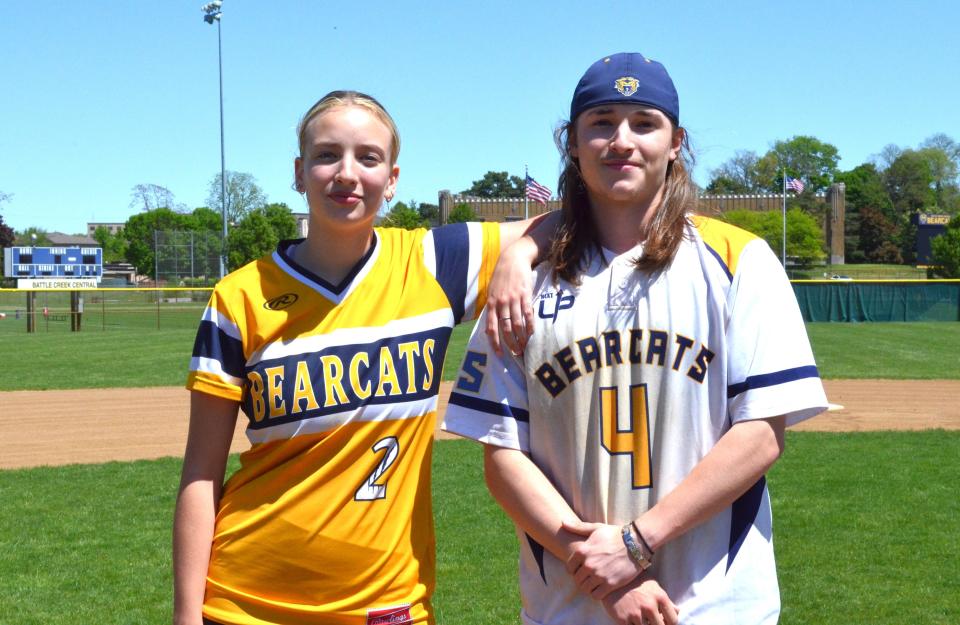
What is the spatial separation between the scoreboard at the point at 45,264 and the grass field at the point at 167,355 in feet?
125

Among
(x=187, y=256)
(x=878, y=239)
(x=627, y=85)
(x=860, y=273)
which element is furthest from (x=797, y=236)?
(x=627, y=85)

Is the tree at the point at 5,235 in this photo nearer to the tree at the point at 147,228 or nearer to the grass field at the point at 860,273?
the tree at the point at 147,228

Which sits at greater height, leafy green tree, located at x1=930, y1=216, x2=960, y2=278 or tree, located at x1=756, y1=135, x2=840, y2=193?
tree, located at x1=756, y1=135, x2=840, y2=193

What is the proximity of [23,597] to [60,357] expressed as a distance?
1495 centimetres

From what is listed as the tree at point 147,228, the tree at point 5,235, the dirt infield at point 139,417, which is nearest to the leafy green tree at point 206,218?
the tree at point 147,228

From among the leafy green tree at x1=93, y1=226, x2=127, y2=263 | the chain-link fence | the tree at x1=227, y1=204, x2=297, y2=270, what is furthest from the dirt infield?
the leafy green tree at x1=93, y1=226, x2=127, y2=263

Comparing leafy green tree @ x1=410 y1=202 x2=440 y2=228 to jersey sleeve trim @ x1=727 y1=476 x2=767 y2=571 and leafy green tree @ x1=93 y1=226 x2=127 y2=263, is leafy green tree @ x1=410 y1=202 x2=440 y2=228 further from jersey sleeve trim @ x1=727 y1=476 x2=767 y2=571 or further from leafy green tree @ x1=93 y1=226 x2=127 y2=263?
jersey sleeve trim @ x1=727 y1=476 x2=767 y2=571

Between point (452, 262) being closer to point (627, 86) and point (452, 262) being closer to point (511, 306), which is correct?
point (511, 306)

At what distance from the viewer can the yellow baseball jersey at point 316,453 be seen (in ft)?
7.07

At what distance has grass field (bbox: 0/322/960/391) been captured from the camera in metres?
15.7

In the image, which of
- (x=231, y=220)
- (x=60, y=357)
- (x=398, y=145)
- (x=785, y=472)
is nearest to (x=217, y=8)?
(x=60, y=357)

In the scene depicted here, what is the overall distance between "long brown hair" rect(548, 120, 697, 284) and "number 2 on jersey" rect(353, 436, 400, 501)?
0.55 metres

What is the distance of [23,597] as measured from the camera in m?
5.32

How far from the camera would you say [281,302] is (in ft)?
7.30
